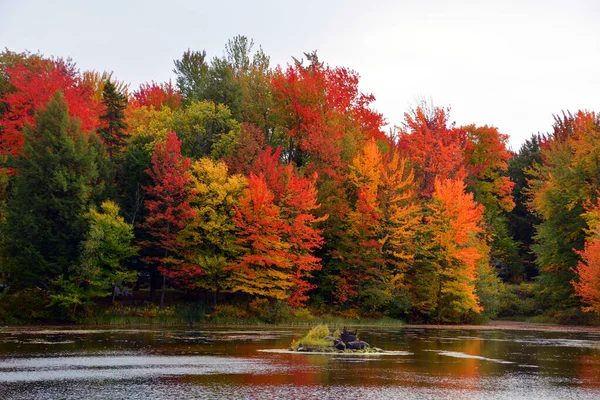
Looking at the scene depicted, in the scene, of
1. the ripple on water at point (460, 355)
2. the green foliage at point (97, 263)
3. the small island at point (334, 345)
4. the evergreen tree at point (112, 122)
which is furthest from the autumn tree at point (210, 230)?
the ripple on water at point (460, 355)

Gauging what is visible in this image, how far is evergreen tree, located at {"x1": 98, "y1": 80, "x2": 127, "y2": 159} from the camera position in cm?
7300

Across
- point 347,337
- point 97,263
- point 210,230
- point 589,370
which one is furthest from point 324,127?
point 589,370

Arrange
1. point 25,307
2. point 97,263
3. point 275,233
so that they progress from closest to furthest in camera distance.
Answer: point 25,307 → point 97,263 → point 275,233

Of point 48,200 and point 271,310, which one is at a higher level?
point 48,200

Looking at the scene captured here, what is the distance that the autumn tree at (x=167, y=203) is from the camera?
65.1 meters

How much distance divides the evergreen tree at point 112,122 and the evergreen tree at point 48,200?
9.48m

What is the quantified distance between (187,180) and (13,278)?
16.7m

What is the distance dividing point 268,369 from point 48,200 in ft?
120

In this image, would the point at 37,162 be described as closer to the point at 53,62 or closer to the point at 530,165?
the point at 53,62

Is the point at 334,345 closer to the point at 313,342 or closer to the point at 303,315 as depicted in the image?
the point at 313,342

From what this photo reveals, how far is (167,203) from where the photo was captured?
65.4 m

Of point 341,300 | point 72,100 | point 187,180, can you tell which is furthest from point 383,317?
point 72,100

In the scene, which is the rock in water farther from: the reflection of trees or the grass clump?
the reflection of trees

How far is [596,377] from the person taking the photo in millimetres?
30609
